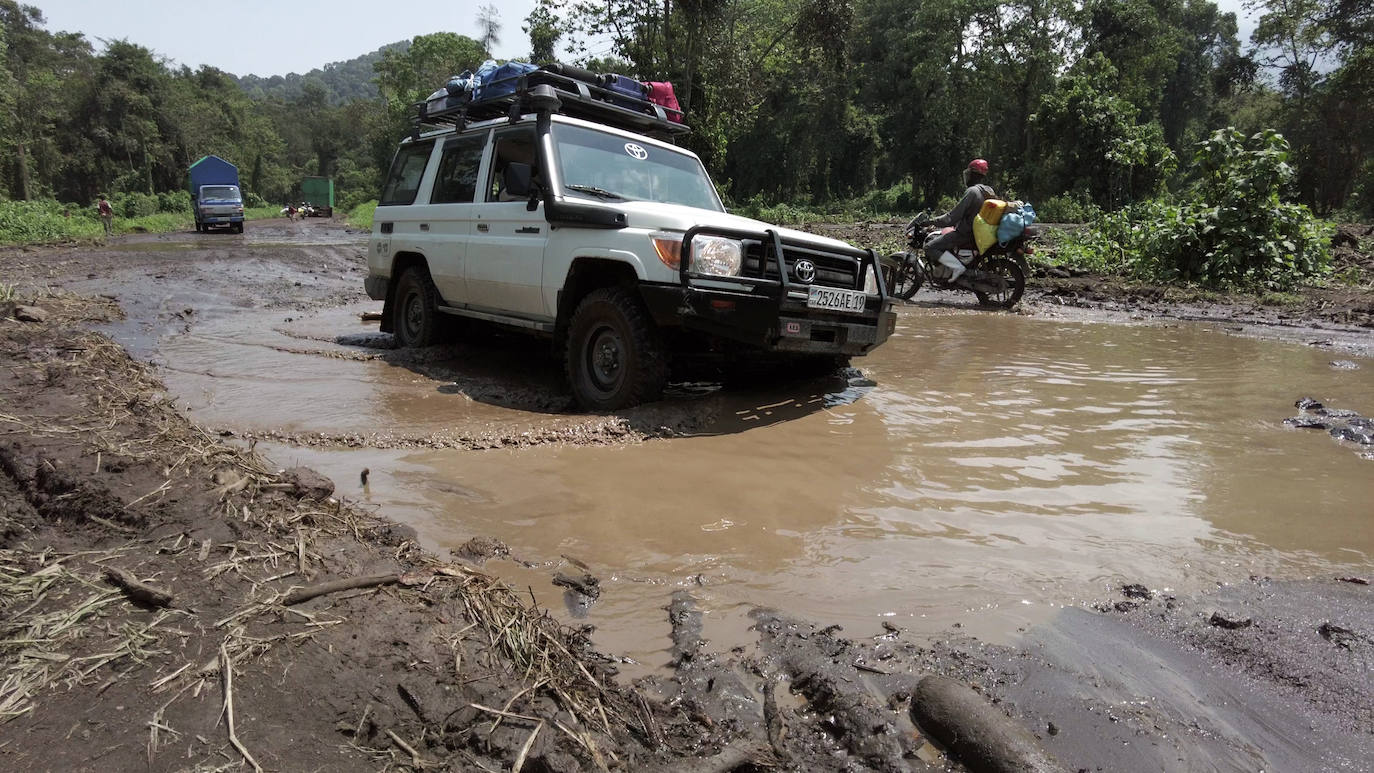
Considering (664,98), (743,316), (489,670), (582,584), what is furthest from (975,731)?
(664,98)

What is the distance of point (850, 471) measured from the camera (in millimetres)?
4246

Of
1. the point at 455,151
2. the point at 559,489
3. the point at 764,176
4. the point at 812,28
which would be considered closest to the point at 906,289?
the point at 455,151

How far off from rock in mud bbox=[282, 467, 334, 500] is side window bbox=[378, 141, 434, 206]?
4.45m

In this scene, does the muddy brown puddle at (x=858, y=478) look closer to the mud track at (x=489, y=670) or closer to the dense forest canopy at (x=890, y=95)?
the mud track at (x=489, y=670)

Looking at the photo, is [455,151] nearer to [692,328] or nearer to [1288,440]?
[692,328]

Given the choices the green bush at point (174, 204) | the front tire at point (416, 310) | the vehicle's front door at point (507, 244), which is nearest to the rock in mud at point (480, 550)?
the vehicle's front door at point (507, 244)

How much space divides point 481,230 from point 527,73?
1208 mm

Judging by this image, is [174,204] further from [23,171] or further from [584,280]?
[584,280]

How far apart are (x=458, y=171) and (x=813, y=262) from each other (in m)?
3.19

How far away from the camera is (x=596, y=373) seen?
543 centimetres

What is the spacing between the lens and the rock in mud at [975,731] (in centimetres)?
188

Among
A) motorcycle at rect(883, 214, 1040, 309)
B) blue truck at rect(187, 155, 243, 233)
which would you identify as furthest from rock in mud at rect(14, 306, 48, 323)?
blue truck at rect(187, 155, 243, 233)

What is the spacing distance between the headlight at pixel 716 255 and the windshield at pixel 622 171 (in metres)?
1.05

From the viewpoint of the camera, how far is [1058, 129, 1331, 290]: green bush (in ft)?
39.4
